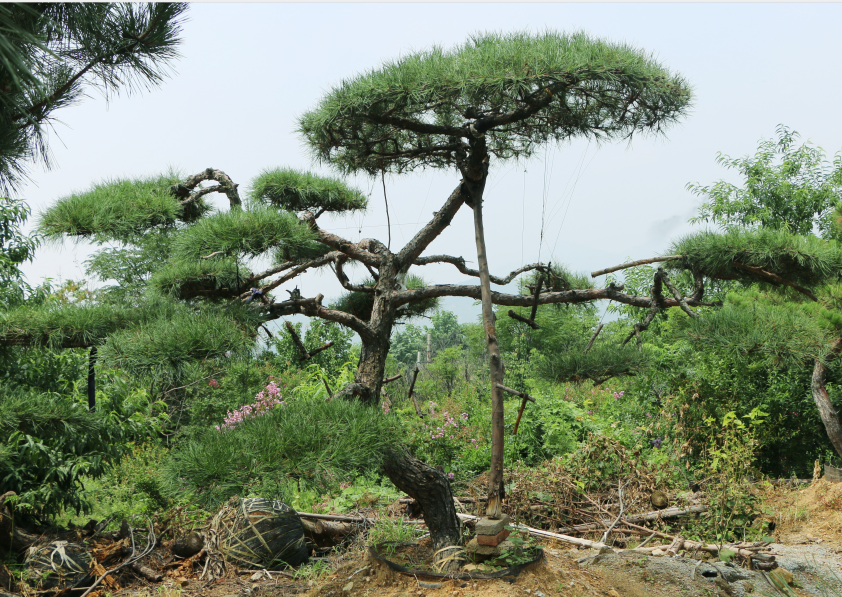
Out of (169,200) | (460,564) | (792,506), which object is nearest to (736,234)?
(460,564)

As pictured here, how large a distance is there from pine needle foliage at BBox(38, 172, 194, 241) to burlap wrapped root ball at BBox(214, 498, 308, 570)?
1.84 metres

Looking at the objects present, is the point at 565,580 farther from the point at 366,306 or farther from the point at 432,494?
the point at 366,306

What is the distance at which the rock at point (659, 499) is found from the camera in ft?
14.4

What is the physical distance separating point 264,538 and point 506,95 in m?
2.95

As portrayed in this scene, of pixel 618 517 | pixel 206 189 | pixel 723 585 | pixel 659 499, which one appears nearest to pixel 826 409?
pixel 659 499

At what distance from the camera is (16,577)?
11.2 feet

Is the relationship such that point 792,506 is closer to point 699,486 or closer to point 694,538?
point 699,486

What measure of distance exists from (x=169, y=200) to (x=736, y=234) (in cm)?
290

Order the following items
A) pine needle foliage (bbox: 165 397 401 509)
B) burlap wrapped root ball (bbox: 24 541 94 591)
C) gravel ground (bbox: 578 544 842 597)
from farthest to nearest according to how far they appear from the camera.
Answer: burlap wrapped root ball (bbox: 24 541 94 591)
gravel ground (bbox: 578 544 842 597)
pine needle foliage (bbox: 165 397 401 509)

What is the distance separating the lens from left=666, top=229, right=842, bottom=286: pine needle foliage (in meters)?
2.84

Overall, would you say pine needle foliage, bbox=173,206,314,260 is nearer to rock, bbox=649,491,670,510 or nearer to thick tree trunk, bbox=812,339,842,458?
rock, bbox=649,491,670,510

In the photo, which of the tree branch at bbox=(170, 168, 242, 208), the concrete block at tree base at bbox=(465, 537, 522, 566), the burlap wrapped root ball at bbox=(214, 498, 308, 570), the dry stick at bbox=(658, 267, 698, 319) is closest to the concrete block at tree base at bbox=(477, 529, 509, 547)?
the concrete block at tree base at bbox=(465, 537, 522, 566)

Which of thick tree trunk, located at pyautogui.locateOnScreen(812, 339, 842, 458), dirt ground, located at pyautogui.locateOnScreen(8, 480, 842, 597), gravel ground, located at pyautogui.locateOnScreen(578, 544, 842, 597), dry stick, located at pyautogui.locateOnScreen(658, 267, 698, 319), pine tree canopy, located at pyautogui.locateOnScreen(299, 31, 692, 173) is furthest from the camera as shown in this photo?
thick tree trunk, located at pyautogui.locateOnScreen(812, 339, 842, 458)

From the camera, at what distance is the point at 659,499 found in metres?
4.39
